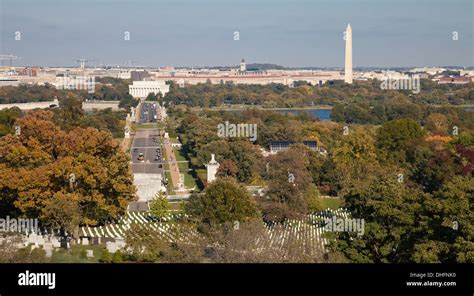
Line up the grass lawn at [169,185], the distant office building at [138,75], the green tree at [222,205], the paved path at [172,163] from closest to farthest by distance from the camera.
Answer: the green tree at [222,205] < the grass lawn at [169,185] < the paved path at [172,163] < the distant office building at [138,75]

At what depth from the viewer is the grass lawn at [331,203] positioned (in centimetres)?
2395

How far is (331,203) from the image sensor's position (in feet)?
81.2

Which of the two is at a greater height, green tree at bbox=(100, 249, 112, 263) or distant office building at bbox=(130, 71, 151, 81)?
distant office building at bbox=(130, 71, 151, 81)

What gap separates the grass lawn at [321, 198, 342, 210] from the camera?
23952 millimetres

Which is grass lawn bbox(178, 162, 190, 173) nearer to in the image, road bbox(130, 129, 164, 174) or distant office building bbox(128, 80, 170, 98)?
road bbox(130, 129, 164, 174)

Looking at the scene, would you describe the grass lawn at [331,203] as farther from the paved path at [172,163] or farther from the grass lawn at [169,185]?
the paved path at [172,163]

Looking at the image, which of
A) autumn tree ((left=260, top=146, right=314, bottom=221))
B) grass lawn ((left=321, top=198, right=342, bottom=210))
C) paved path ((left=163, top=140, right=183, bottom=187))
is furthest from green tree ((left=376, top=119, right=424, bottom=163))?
paved path ((left=163, top=140, right=183, bottom=187))

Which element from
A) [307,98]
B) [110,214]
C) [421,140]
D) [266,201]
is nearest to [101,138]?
[110,214]

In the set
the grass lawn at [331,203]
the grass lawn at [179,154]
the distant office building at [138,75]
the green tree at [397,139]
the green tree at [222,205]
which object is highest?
the distant office building at [138,75]

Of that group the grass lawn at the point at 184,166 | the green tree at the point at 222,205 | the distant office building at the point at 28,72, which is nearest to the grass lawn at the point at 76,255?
the green tree at the point at 222,205

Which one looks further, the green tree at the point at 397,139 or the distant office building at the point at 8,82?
the distant office building at the point at 8,82

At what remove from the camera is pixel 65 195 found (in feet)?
57.1
